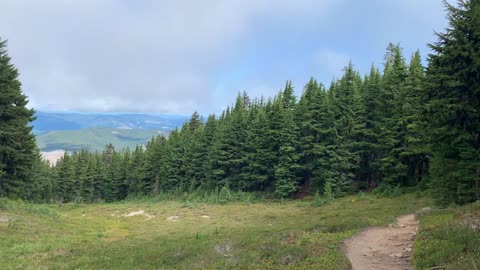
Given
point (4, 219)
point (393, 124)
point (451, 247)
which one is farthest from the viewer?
point (393, 124)

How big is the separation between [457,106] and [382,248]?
12.5 m

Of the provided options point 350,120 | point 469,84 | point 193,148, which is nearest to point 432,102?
point 469,84

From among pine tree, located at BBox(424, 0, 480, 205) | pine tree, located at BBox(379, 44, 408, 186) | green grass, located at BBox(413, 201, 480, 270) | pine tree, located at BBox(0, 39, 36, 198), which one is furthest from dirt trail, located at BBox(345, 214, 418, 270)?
pine tree, located at BBox(0, 39, 36, 198)

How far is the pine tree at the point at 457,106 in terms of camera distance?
22.7 meters

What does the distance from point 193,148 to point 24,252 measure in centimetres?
5645

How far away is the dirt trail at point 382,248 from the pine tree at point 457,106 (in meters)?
6.08

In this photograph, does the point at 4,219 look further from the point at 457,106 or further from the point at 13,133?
the point at 457,106

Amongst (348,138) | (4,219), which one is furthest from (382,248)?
(348,138)

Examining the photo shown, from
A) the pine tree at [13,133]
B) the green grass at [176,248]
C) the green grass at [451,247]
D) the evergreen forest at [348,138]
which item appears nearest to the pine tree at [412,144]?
the evergreen forest at [348,138]

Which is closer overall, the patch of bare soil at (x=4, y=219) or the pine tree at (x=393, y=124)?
the patch of bare soil at (x=4, y=219)

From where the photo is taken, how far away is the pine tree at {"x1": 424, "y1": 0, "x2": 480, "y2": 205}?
22.7 m

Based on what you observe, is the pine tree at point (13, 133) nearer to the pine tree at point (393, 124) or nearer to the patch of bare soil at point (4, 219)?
the patch of bare soil at point (4, 219)

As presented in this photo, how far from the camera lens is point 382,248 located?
48.2 feet

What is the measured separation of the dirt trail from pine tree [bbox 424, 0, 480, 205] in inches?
240
